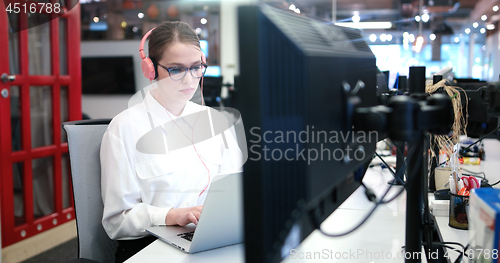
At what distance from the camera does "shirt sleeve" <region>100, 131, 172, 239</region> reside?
106cm

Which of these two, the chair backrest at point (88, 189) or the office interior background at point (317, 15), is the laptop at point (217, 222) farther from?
the office interior background at point (317, 15)

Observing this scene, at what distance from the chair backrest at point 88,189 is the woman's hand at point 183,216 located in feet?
0.78

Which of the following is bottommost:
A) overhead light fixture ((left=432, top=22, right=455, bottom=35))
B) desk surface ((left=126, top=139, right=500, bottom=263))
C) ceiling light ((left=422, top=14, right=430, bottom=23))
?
desk surface ((left=126, top=139, right=500, bottom=263))

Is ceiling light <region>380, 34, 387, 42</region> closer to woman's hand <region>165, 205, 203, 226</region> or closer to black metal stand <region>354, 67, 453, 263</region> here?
woman's hand <region>165, 205, 203, 226</region>

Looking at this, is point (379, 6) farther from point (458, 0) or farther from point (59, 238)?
point (59, 238)

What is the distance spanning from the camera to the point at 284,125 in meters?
0.39

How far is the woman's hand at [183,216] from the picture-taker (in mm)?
963

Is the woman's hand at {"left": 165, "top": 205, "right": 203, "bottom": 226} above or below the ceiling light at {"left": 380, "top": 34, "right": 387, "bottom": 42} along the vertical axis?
below

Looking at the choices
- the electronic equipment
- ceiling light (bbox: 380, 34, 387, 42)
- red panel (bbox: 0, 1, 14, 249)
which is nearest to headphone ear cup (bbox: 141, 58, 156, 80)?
red panel (bbox: 0, 1, 14, 249)

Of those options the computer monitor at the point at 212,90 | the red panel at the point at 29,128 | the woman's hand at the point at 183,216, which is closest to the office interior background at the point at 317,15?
the computer monitor at the point at 212,90

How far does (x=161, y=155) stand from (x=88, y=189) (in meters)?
0.24

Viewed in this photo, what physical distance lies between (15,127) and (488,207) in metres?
2.38

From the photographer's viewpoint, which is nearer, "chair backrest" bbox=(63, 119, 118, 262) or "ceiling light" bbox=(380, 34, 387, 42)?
"chair backrest" bbox=(63, 119, 118, 262)

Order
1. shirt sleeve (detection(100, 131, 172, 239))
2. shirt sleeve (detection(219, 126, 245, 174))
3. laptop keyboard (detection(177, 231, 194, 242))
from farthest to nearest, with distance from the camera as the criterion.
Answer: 1. shirt sleeve (detection(219, 126, 245, 174))
2. shirt sleeve (detection(100, 131, 172, 239))
3. laptop keyboard (detection(177, 231, 194, 242))
